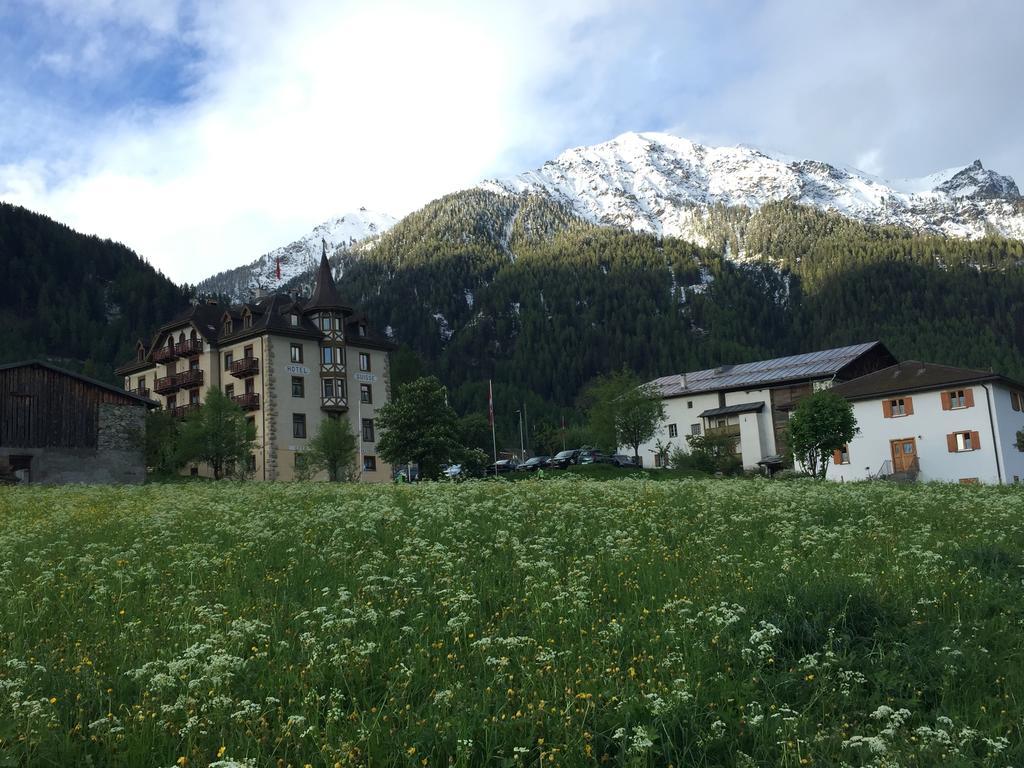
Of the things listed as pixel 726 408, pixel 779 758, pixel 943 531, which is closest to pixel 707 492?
pixel 943 531

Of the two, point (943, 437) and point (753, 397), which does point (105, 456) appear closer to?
point (943, 437)

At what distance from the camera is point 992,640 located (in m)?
8.91

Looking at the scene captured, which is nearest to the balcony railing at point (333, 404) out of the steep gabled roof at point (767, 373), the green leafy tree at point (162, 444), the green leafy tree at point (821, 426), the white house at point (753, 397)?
the green leafy tree at point (162, 444)

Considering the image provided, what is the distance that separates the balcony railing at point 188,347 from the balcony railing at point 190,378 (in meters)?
1.56

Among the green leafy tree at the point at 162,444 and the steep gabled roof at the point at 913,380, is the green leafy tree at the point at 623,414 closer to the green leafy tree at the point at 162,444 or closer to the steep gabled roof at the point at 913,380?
the steep gabled roof at the point at 913,380

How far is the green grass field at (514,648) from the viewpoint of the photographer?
6.35 metres

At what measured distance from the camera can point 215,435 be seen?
49000mm

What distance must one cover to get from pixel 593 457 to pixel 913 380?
29466mm

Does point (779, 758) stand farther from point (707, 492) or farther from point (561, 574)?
point (707, 492)

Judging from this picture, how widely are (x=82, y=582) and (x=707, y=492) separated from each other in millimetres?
15289

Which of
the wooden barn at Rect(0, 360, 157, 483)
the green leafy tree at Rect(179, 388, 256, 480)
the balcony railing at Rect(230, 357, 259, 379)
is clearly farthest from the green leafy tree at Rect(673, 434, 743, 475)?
the wooden barn at Rect(0, 360, 157, 483)

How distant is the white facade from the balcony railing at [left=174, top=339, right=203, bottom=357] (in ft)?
176

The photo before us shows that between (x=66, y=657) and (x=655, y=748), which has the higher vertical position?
(x=66, y=657)

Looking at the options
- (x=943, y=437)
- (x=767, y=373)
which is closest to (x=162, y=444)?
(x=943, y=437)
